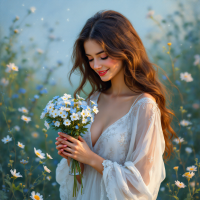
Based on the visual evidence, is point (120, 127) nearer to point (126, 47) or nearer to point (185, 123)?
point (126, 47)

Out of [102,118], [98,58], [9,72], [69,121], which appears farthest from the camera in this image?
[9,72]

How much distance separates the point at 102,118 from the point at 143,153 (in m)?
0.44

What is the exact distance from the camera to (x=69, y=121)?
1231mm

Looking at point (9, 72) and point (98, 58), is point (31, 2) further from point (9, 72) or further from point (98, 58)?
point (98, 58)

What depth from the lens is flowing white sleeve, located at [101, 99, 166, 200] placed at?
1.31 m

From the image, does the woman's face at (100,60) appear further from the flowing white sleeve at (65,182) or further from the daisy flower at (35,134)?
the daisy flower at (35,134)

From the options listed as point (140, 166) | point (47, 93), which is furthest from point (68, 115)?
point (47, 93)

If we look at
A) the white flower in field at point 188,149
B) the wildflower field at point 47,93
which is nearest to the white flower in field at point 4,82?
the wildflower field at point 47,93

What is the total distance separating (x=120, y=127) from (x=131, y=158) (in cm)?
21

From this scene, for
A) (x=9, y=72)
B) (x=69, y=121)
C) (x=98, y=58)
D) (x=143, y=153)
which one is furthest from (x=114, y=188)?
(x=9, y=72)

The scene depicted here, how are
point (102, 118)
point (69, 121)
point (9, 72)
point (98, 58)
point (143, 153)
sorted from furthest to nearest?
1. point (9, 72)
2. point (102, 118)
3. point (98, 58)
4. point (143, 153)
5. point (69, 121)

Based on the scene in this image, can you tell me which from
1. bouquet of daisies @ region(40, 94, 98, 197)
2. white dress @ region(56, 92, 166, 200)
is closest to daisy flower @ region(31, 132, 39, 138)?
white dress @ region(56, 92, 166, 200)

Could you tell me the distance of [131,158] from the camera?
4.60 feet

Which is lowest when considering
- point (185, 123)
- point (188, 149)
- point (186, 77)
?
point (188, 149)
